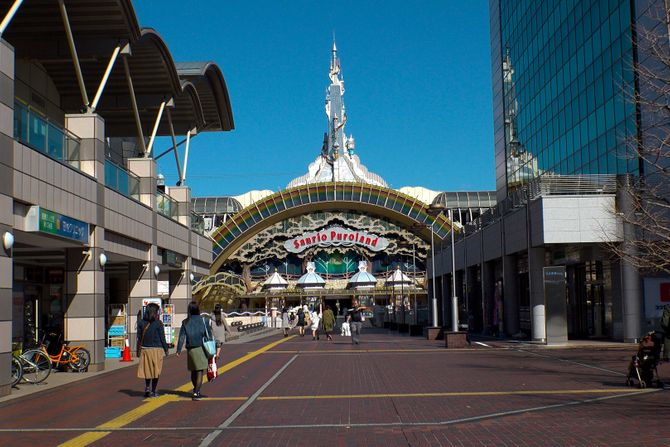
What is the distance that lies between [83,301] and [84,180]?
3.18m

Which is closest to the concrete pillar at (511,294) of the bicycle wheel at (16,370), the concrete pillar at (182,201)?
the concrete pillar at (182,201)

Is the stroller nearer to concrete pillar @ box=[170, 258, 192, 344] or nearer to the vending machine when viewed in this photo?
the vending machine

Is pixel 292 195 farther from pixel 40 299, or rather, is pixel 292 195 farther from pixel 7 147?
pixel 7 147

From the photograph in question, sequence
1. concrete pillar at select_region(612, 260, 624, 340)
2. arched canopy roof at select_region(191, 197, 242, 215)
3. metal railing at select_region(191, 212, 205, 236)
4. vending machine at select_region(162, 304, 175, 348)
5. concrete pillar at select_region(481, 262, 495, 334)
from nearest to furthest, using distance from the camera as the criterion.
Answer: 1. vending machine at select_region(162, 304, 175, 348)
2. concrete pillar at select_region(612, 260, 624, 340)
3. metal railing at select_region(191, 212, 205, 236)
4. concrete pillar at select_region(481, 262, 495, 334)
5. arched canopy roof at select_region(191, 197, 242, 215)

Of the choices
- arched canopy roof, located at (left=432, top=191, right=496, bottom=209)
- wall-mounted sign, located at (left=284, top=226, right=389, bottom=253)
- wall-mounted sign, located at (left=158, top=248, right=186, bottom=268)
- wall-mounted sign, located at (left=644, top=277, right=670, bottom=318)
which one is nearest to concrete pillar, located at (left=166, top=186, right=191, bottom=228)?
wall-mounted sign, located at (left=158, top=248, right=186, bottom=268)

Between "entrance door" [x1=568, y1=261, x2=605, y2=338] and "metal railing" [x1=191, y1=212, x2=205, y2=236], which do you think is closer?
"entrance door" [x1=568, y1=261, x2=605, y2=338]

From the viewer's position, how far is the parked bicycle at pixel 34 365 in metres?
17.9

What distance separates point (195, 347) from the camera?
48.5ft

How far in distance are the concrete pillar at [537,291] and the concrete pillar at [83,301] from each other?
57.1 feet

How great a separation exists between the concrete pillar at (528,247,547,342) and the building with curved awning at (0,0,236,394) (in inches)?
549

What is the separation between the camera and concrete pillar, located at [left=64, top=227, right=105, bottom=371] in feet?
71.6

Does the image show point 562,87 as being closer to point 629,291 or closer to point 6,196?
point 629,291

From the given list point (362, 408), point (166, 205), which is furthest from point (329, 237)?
point (362, 408)

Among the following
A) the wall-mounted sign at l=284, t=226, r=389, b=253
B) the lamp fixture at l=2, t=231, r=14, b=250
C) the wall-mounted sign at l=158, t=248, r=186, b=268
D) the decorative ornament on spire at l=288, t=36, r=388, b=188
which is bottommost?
the lamp fixture at l=2, t=231, r=14, b=250
